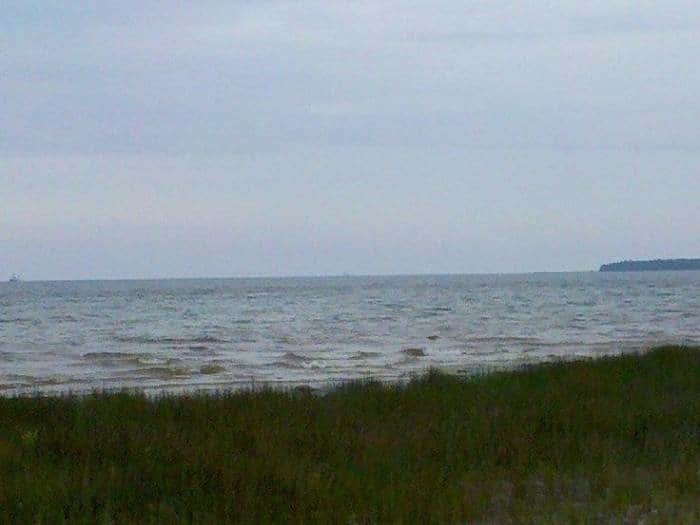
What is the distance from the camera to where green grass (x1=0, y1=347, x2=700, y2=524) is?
8359 mm

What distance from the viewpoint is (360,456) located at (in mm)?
10445

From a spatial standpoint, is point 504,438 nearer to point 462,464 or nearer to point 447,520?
point 462,464

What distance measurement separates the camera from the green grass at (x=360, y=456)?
836cm

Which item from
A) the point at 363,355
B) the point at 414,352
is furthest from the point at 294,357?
the point at 414,352

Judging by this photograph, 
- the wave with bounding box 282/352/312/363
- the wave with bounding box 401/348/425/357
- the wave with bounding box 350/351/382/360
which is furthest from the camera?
the wave with bounding box 401/348/425/357

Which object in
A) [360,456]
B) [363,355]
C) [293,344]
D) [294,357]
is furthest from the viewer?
[293,344]

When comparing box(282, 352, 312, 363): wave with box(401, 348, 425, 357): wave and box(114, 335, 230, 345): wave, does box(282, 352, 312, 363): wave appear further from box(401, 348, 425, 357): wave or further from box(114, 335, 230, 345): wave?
box(114, 335, 230, 345): wave

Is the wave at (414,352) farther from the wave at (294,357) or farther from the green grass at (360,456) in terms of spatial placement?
the green grass at (360,456)

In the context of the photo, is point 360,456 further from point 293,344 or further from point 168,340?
point 168,340

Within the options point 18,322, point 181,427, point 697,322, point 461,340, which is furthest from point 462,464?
point 18,322

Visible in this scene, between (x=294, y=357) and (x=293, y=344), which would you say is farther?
(x=293, y=344)

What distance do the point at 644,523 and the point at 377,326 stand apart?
4033cm

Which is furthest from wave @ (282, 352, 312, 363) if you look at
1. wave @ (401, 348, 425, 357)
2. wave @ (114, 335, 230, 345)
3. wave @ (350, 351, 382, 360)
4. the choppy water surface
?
wave @ (114, 335, 230, 345)

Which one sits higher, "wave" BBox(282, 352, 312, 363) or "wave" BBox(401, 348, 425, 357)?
"wave" BBox(401, 348, 425, 357)
